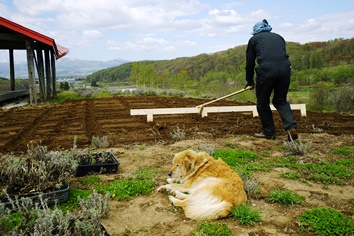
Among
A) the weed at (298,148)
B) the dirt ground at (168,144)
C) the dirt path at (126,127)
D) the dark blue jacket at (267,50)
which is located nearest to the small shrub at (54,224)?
the dirt ground at (168,144)

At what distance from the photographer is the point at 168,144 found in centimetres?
621

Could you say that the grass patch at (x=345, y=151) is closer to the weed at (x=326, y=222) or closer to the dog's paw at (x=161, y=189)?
the weed at (x=326, y=222)

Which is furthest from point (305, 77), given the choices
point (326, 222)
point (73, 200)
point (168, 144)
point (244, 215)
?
point (73, 200)

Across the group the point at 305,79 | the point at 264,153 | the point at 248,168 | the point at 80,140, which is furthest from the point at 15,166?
the point at 305,79

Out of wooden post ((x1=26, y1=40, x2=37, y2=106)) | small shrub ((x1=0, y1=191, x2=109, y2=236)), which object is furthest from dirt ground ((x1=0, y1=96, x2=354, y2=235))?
wooden post ((x1=26, y1=40, x2=37, y2=106))

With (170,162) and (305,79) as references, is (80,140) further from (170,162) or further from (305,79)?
(305,79)

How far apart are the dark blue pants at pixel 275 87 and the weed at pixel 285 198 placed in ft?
8.68

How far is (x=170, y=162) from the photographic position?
505 cm

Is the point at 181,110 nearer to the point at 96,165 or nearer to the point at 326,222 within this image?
the point at 96,165

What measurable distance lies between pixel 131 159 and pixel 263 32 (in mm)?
3980

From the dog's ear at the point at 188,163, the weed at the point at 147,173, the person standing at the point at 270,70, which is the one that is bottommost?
the weed at the point at 147,173

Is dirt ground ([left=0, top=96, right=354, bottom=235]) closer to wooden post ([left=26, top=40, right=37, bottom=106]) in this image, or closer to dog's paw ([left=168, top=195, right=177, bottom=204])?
dog's paw ([left=168, top=195, right=177, bottom=204])

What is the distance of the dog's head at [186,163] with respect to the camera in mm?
3795

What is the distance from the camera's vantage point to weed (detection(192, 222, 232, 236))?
9.11 ft
